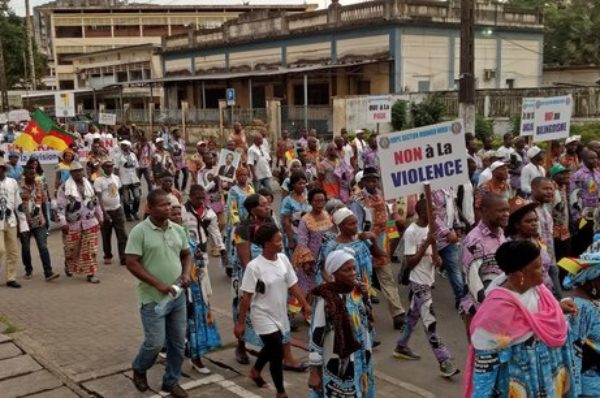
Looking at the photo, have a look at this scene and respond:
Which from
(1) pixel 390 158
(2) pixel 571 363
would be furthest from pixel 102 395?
(2) pixel 571 363

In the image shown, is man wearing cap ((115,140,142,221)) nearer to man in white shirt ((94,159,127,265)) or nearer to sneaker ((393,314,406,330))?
man in white shirt ((94,159,127,265))

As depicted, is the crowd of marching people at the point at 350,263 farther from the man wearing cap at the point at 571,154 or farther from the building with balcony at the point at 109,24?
the building with balcony at the point at 109,24

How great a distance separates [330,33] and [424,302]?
27.5 m

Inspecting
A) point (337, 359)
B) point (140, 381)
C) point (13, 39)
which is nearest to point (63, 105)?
point (140, 381)

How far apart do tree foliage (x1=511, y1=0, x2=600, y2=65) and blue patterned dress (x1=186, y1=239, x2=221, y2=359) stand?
3668 centimetres

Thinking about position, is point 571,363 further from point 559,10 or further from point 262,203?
point 559,10

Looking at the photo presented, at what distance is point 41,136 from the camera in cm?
1374

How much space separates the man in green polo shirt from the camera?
5.40 metres

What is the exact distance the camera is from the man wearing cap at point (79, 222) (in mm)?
9734

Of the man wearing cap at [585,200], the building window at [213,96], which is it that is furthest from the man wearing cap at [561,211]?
the building window at [213,96]

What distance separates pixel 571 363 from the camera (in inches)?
142

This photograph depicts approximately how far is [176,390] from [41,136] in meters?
9.51

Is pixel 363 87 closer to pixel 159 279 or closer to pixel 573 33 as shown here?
pixel 573 33

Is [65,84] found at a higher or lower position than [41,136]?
higher
